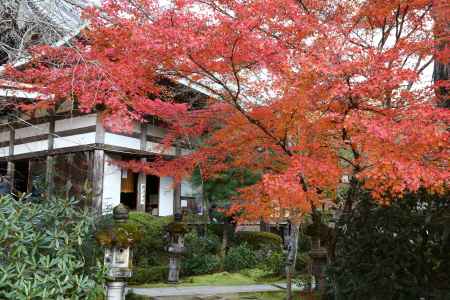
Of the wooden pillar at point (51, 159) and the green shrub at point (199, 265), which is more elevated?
the wooden pillar at point (51, 159)

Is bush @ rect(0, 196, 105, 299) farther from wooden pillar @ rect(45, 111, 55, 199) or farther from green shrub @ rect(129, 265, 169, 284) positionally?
wooden pillar @ rect(45, 111, 55, 199)

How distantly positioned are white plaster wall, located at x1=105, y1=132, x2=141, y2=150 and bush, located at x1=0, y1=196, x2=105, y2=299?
22.7 ft

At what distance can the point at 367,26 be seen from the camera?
27.2ft

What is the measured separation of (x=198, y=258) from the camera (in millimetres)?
13727

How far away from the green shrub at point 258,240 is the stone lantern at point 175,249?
4.34 meters

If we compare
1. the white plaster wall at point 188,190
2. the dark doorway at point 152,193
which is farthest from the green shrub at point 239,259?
the dark doorway at point 152,193

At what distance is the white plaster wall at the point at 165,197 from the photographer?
1633 cm

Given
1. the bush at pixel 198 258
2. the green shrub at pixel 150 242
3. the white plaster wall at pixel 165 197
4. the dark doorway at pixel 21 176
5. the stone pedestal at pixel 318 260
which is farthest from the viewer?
the dark doorway at pixel 21 176

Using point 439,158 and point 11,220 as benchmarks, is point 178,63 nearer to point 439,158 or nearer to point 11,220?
point 11,220

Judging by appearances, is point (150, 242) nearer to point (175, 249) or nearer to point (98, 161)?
point (175, 249)

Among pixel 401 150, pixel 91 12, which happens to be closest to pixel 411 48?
pixel 401 150

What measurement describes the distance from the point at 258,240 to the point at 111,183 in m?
5.51

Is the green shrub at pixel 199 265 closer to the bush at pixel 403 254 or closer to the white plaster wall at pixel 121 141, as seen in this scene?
the white plaster wall at pixel 121 141

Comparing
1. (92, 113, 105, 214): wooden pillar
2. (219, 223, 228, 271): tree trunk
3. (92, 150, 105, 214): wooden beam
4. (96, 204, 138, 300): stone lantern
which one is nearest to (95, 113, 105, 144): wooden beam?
(92, 113, 105, 214): wooden pillar
